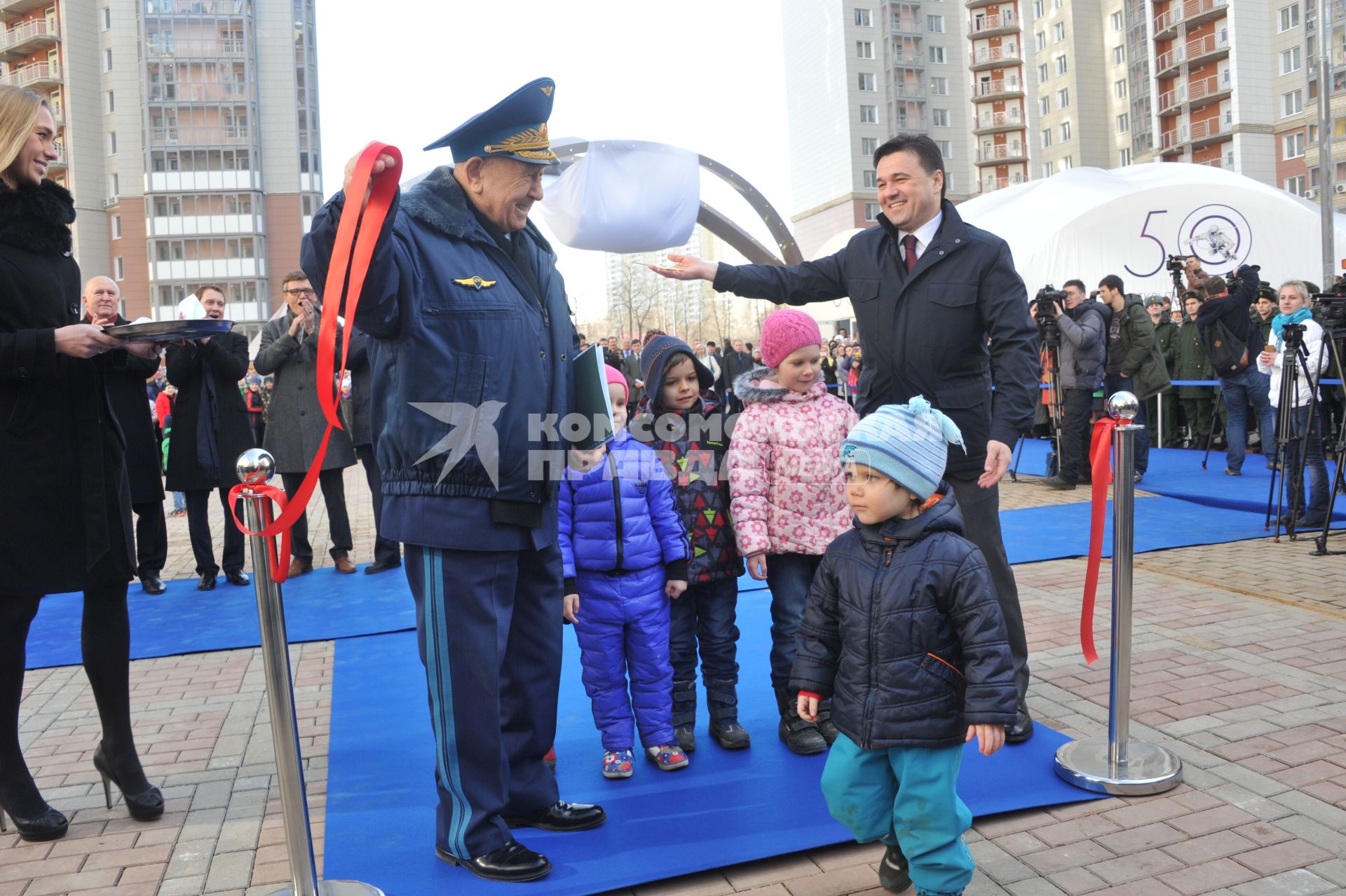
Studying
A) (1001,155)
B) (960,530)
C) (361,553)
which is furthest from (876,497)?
(1001,155)

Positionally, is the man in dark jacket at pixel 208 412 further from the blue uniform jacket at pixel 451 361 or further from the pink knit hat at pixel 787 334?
the blue uniform jacket at pixel 451 361

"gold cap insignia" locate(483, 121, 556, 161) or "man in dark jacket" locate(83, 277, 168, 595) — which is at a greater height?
"gold cap insignia" locate(483, 121, 556, 161)

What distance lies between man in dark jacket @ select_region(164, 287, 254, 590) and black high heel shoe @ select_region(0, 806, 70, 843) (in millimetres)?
4146

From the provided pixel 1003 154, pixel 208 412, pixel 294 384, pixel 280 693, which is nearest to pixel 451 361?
pixel 280 693

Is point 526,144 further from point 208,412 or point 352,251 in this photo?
point 208,412

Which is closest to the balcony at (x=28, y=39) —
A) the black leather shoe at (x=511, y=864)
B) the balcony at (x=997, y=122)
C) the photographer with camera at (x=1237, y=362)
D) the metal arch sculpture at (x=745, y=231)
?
the balcony at (x=997, y=122)

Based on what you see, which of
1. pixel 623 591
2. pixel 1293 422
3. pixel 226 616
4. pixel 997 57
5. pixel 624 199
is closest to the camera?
pixel 623 591

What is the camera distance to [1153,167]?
22.2 meters

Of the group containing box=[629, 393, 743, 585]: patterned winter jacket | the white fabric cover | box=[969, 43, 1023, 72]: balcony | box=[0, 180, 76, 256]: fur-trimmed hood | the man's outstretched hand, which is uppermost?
box=[969, 43, 1023, 72]: balcony

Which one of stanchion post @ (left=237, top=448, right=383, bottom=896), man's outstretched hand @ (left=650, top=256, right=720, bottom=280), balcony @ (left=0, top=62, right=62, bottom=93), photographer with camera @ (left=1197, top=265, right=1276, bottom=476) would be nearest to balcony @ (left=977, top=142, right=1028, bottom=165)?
balcony @ (left=0, top=62, right=62, bottom=93)

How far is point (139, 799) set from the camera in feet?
11.9

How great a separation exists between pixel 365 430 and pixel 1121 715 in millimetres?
5462

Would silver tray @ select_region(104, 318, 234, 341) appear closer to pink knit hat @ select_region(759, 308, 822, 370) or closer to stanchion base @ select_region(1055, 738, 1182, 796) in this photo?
pink knit hat @ select_region(759, 308, 822, 370)

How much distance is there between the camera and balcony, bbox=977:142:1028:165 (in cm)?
7875
